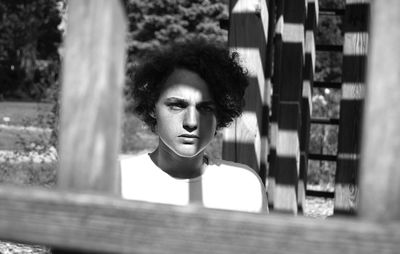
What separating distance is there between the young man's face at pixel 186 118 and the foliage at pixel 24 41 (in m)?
35.2

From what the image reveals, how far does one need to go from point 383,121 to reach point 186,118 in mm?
1508

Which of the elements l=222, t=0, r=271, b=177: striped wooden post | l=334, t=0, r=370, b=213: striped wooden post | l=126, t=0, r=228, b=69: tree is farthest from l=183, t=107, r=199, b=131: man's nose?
l=126, t=0, r=228, b=69: tree

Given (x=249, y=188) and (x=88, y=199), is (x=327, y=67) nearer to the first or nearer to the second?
(x=249, y=188)

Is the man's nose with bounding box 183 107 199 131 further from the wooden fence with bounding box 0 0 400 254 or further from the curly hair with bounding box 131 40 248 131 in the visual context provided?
the wooden fence with bounding box 0 0 400 254

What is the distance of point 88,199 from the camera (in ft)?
4.01

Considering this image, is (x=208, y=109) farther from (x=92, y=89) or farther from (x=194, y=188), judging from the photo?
(x=92, y=89)

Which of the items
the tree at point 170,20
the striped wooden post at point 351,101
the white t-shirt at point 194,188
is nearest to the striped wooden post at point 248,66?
the striped wooden post at point 351,101

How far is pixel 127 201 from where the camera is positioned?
1.22 m

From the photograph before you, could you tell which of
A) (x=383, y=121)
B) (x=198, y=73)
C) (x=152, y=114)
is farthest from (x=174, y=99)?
(x=383, y=121)

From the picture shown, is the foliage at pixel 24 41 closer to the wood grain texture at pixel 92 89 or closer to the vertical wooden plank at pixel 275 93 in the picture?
the vertical wooden plank at pixel 275 93

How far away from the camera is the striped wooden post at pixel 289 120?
480 centimetres

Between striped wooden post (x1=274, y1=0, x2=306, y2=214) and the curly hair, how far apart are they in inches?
66.2

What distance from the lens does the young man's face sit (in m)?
2.60

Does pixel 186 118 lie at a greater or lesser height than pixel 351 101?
greater
